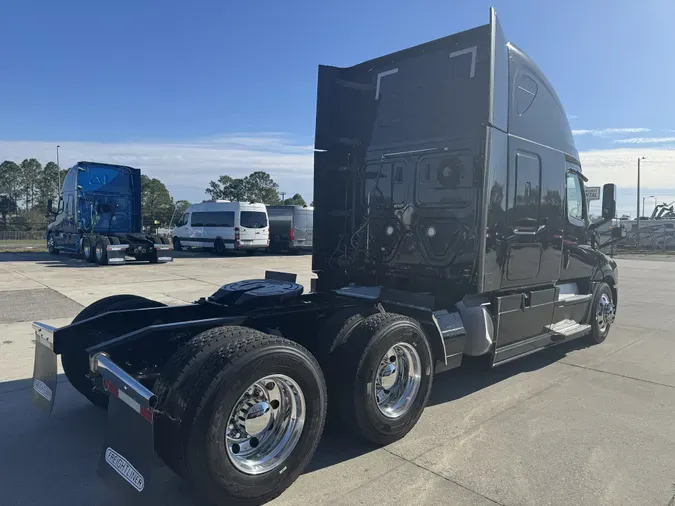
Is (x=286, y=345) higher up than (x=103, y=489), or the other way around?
(x=286, y=345)

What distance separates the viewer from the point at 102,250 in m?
16.8

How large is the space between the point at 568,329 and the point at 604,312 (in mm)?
1490

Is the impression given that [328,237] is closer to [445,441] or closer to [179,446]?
[445,441]

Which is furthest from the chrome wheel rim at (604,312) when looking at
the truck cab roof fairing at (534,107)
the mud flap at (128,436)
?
the mud flap at (128,436)

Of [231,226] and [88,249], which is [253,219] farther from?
[88,249]

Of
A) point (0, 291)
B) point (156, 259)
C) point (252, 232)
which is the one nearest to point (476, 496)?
point (0, 291)

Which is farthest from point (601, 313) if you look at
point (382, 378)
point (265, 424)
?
point (265, 424)

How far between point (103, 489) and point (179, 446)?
0.84m

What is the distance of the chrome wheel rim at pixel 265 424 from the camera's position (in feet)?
9.62

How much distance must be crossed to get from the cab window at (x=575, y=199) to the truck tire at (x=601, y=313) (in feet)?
3.76

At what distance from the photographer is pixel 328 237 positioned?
5.89 meters

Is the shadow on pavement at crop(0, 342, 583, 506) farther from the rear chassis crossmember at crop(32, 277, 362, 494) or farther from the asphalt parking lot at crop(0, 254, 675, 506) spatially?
the rear chassis crossmember at crop(32, 277, 362, 494)

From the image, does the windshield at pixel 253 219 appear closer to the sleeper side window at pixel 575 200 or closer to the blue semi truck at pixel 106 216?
the blue semi truck at pixel 106 216

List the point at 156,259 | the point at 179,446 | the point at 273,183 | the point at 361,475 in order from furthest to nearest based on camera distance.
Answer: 1. the point at 273,183
2. the point at 156,259
3. the point at 361,475
4. the point at 179,446
